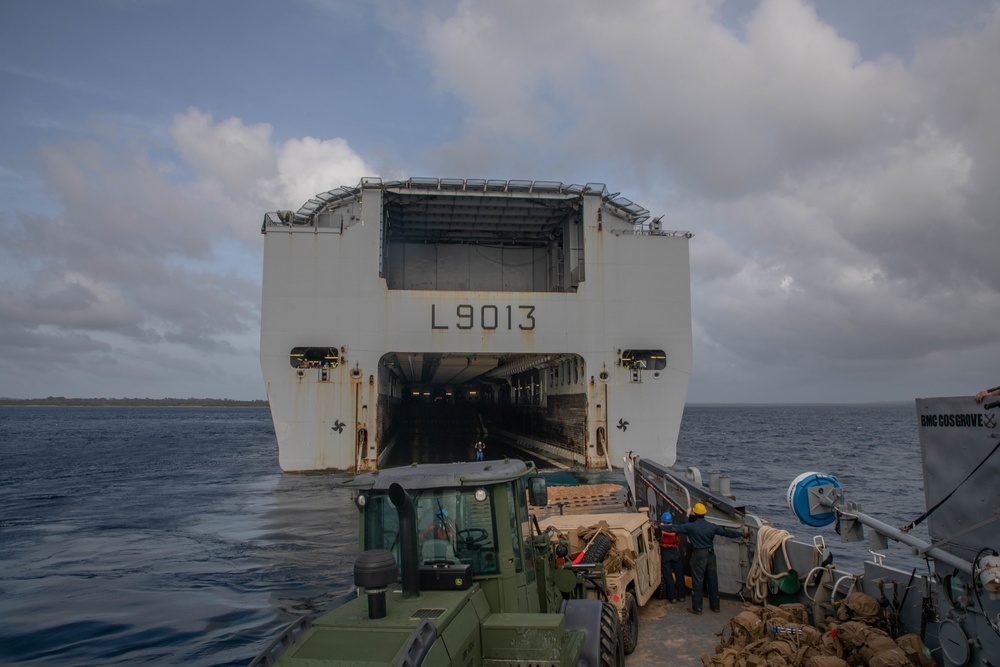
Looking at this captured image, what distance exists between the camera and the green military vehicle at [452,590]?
3.81m

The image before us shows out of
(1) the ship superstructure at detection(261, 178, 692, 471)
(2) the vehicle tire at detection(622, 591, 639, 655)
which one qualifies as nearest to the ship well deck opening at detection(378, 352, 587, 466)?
(1) the ship superstructure at detection(261, 178, 692, 471)

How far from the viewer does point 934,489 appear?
5766 mm

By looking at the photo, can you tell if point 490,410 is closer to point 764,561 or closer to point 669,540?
point 669,540

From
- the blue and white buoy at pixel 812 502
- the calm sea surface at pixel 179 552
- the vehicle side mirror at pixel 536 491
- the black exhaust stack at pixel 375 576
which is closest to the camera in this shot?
the black exhaust stack at pixel 375 576

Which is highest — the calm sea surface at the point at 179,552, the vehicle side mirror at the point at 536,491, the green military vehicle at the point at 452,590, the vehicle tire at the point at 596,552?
the vehicle side mirror at the point at 536,491

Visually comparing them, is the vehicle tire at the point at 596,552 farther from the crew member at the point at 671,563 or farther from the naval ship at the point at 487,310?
the naval ship at the point at 487,310

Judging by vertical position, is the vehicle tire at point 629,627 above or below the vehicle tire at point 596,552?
below

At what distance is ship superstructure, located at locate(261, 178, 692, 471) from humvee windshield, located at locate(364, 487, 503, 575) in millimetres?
18019

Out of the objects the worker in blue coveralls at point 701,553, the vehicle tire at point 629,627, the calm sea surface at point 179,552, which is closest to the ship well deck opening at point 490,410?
the calm sea surface at point 179,552

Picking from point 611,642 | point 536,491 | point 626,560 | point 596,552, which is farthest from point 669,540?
point 536,491

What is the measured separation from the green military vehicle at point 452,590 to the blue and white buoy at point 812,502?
236 cm

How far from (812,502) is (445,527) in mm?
4207

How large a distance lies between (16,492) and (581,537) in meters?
29.9

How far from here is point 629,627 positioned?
24.1 ft
